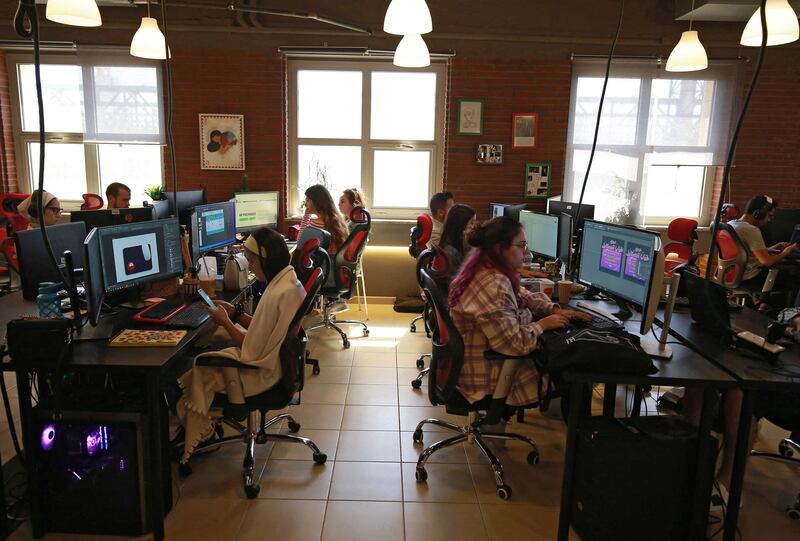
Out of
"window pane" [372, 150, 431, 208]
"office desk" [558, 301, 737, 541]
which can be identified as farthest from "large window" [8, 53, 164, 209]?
"office desk" [558, 301, 737, 541]

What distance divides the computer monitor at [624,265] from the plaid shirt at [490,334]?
1.66ft

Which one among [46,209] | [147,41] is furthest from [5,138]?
[147,41]

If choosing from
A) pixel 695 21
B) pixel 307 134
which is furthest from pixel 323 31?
pixel 695 21

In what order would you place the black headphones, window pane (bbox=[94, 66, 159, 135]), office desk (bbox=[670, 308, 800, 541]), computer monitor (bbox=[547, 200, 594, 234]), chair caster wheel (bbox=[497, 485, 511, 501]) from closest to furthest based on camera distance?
office desk (bbox=[670, 308, 800, 541])
chair caster wheel (bbox=[497, 485, 511, 501])
computer monitor (bbox=[547, 200, 594, 234])
the black headphones
window pane (bbox=[94, 66, 159, 135])

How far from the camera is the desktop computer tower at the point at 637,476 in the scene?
2.10m

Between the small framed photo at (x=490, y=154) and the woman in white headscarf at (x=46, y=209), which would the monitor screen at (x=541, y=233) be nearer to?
the small framed photo at (x=490, y=154)

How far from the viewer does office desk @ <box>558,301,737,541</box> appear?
6.84 ft

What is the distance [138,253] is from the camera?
112 inches

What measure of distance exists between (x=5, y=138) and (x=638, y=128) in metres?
6.47

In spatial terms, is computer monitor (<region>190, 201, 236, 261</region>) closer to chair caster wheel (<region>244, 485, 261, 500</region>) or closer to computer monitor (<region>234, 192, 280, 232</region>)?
computer monitor (<region>234, 192, 280, 232</region>)

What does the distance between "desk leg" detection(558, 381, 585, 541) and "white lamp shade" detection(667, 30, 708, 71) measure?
108 inches

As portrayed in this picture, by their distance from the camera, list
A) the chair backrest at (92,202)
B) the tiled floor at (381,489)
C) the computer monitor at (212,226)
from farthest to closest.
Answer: the chair backrest at (92,202), the computer monitor at (212,226), the tiled floor at (381,489)

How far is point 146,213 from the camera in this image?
11.3 ft

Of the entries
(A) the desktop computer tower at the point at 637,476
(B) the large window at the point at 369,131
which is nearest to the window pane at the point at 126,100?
(B) the large window at the point at 369,131
